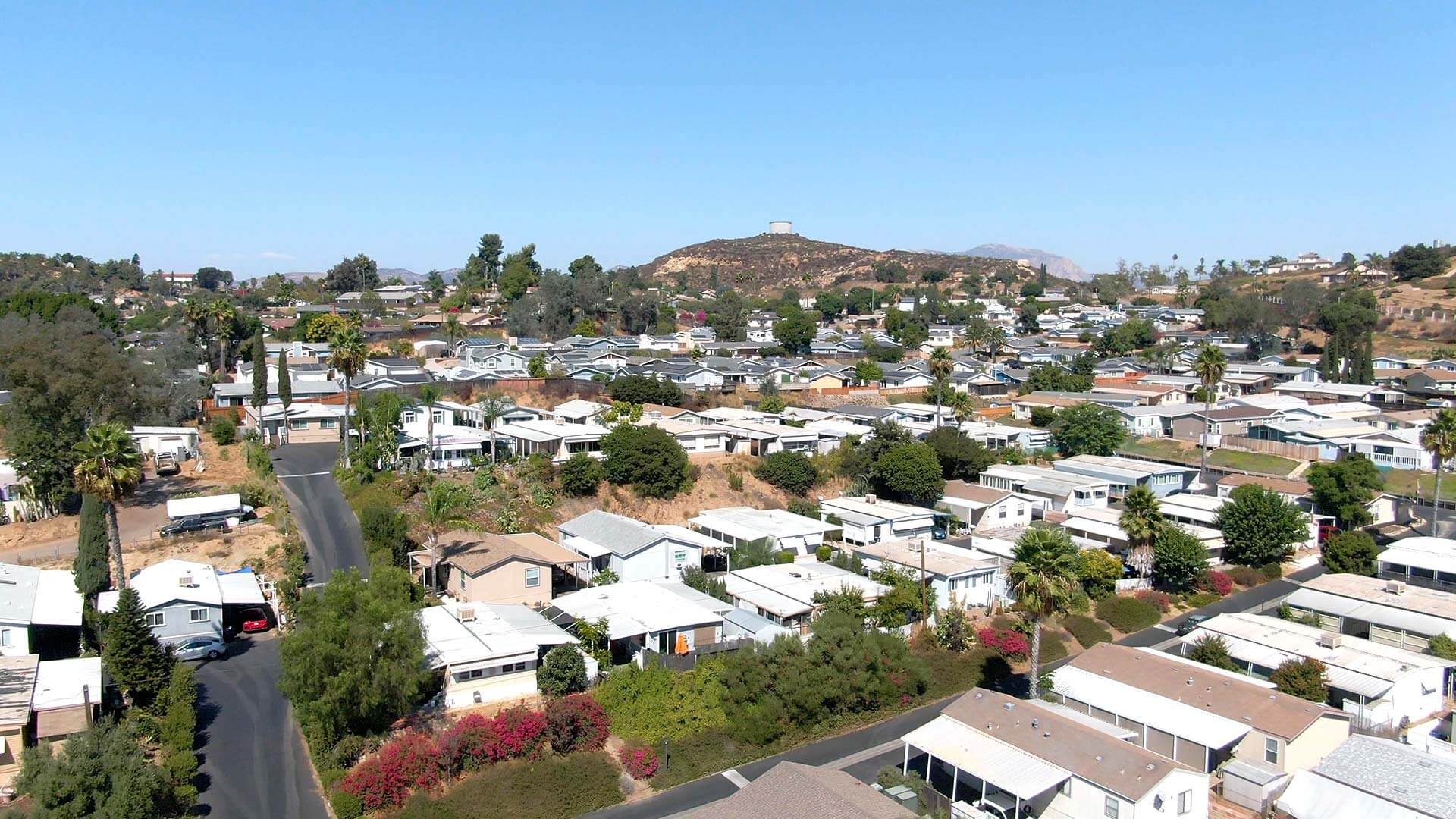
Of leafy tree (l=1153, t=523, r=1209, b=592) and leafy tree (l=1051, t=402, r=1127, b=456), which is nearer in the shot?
leafy tree (l=1153, t=523, r=1209, b=592)

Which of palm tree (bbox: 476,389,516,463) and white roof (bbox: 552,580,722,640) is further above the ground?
palm tree (bbox: 476,389,516,463)

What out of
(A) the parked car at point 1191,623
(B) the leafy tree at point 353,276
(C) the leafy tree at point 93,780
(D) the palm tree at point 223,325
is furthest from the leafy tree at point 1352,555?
(B) the leafy tree at point 353,276

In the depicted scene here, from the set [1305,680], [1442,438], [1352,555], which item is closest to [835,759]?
[1305,680]

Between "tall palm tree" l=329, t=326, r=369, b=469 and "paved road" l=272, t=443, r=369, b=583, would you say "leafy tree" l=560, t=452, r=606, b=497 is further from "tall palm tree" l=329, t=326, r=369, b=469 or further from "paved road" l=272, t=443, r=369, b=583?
"tall palm tree" l=329, t=326, r=369, b=469

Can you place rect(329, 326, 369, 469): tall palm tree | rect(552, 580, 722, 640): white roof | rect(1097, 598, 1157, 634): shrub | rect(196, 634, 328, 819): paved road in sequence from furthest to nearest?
1. rect(329, 326, 369, 469): tall palm tree
2. rect(1097, 598, 1157, 634): shrub
3. rect(552, 580, 722, 640): white roof
4. rect(196, 634, 328, 819): paved road

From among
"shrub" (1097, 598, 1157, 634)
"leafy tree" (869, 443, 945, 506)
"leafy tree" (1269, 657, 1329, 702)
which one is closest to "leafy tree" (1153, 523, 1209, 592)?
"shrub" (1097, 598, 1157, 634)

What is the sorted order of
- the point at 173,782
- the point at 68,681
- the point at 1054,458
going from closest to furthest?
the point at 173,782
the point at 68,681
the point at 1054,458

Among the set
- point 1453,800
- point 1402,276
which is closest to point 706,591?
point 1453,800

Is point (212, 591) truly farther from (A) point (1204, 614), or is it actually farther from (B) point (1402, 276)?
(B) point (1402, 276)
